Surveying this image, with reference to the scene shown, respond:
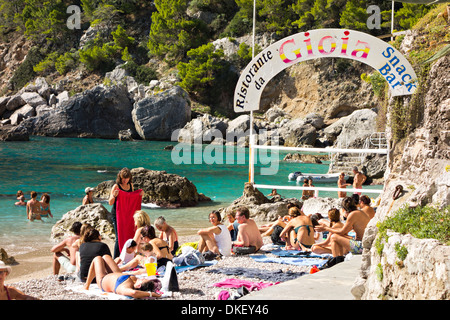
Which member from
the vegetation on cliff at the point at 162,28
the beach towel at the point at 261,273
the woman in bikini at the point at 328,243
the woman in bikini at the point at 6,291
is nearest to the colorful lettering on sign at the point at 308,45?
the woman in bikini at the point at 328,243

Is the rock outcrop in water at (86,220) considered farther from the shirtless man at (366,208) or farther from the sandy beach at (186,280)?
the shirtless man at (366,208)

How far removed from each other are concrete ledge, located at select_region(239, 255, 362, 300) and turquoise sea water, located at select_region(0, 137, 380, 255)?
258 inches

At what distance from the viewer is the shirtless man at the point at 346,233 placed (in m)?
7.02

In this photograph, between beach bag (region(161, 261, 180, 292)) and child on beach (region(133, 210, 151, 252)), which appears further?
child on beach (region(133, 210, 151, 252))

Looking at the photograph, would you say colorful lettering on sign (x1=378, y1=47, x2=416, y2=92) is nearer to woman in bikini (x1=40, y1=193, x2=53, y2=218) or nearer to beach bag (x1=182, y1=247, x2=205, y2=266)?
beach bag (x1=182, y1=247, x2=205, y2=266)

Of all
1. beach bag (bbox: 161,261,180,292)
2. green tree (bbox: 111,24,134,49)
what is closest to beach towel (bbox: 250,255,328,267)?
beach bag (bbox: 161,261,180,292)

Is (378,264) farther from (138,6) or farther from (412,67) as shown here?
(138,6)

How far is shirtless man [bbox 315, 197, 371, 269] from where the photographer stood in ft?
23.0

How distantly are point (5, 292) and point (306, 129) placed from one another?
34003 mm

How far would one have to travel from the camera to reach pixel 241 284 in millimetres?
5742

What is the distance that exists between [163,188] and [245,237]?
7.74 meters

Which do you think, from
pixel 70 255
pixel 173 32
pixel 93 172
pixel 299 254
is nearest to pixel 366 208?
pixel 299 254

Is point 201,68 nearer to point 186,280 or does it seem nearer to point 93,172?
point 93,172
